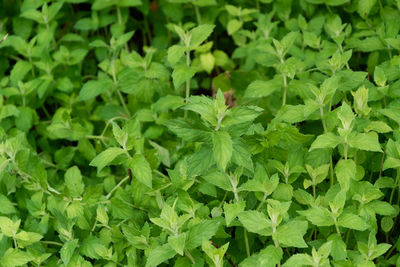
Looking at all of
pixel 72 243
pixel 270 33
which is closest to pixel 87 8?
pixel 270 33

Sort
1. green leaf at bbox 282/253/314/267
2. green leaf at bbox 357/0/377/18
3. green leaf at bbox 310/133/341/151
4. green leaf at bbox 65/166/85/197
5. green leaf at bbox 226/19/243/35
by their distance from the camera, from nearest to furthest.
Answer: green leaf at bbox 282/253/314/267 < green leaf at bbox 310/133/341/151 < green leaf at bbox 65/166/85/197 < green leaf at bbox 357/0/377/18 < green leaf at bbox 226/19/243/35

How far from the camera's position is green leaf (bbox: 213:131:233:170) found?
224 cm

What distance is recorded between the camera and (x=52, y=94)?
366cm

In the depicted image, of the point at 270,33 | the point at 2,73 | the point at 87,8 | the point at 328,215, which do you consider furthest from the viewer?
the point at 87,8

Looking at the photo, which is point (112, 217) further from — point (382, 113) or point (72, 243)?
point (382, 113)

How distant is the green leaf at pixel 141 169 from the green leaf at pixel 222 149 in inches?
14.4

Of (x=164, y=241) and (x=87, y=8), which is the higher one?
(x=87, y=8)

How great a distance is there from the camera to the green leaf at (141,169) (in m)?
2.51

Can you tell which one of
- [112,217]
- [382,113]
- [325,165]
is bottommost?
[112,217]

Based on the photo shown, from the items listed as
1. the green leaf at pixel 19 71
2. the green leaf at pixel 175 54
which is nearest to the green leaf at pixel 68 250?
the green leaf at pixel 175 54

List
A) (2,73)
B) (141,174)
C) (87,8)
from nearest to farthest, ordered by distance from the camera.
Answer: (141,174)
(2,73)
(87,8)

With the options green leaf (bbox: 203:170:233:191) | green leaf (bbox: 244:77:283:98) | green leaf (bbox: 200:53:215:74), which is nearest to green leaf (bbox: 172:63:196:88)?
green leaf (bbox: 244:77:283:98)

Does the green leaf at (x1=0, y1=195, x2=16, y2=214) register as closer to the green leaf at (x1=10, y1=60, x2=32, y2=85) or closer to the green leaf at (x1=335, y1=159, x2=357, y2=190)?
the green leaf at (x1=10, y1=60, x2=32, y2=85)

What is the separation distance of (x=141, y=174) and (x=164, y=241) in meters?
0.29
